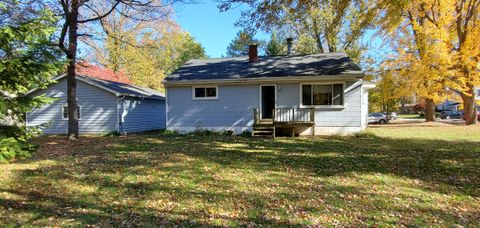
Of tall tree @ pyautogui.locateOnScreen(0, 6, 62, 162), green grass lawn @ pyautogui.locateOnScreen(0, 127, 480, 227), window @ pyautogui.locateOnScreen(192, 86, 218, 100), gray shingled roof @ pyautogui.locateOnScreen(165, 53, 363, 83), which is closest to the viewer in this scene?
green grass lawn @ pyautogui.locateOnScreen(0, 127, 480, 227)

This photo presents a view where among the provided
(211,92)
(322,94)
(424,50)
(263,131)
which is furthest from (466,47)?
(211,92)

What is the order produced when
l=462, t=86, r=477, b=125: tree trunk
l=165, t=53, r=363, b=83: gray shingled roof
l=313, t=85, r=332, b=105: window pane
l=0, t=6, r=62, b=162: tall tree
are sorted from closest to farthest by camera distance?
l=0, t=6, r=62, b=162: tall tree
l=313, t=85, r=332, b=105: window pane
l=165, t=53, r=363, b=83: gray shingled roof
l=462, t=86, r=477, b=125: tree trunk

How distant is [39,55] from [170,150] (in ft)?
18.0

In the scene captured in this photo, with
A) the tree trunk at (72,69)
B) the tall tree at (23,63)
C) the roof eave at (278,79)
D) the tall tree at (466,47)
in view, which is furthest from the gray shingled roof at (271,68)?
the tall tree at (23,63)

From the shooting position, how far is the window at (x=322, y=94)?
14688 mm

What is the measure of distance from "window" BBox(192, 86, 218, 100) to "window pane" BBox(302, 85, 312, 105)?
4.07 m

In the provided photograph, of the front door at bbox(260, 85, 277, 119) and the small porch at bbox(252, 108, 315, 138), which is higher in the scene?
the front door at bbox(260, 85, 277, 119)

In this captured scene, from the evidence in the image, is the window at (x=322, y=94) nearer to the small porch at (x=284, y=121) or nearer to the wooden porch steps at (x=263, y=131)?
the small porch at (x=284, y=121)

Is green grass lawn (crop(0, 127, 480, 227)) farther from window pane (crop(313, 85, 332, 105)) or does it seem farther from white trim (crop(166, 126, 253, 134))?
white trim (crop(166, 126, 253, 134))

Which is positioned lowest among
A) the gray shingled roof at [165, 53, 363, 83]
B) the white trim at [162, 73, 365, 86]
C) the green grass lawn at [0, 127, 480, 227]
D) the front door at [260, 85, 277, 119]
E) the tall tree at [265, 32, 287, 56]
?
the green grass lawn at [0, 127, 480, 227]

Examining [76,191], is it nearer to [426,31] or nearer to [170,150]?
[170,150]

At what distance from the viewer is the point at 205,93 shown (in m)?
16.1

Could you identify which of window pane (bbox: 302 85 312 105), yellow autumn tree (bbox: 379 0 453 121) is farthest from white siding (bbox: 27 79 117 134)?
yellow autumn tree (bbox: 379 0 453 121)

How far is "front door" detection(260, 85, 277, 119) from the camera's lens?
15.6 metres
